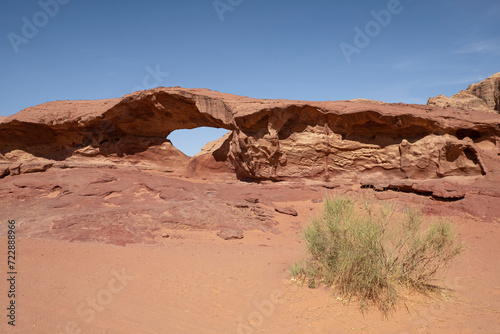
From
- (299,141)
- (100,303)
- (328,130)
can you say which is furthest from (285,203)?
(100,303)

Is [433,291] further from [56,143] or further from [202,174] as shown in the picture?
[56,143]

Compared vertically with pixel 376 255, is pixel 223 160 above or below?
above

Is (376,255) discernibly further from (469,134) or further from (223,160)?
(223,160)

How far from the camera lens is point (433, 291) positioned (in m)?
5.27

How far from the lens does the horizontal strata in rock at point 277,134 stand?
44.4 feet

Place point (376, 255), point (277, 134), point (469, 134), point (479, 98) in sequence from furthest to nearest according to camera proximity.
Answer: point (479, 98)
point (277, 134)
point (469, 134)
point (376, 255)

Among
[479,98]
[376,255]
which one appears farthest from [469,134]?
[479,98]

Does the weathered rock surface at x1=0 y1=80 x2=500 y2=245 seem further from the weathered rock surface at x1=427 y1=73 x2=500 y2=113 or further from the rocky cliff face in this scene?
the weathered rock surface at x1=427 y1=73 x2=500 y2=113

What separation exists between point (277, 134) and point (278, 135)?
0.60 feet

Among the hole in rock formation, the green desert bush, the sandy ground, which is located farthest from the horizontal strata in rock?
the green desert bush

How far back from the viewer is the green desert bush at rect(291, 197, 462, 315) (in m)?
4.91

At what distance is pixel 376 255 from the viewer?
5055 millimetres

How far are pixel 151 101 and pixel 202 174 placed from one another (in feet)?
13.7

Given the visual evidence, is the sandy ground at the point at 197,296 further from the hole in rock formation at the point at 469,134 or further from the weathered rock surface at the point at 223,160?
the hole in rock formation at the point at 469,134
